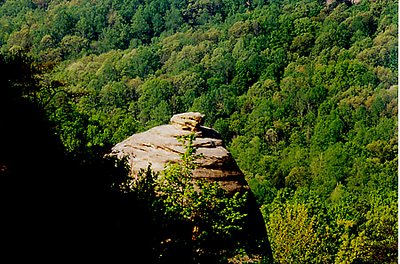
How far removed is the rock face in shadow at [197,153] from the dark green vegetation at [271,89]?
208 centimetres

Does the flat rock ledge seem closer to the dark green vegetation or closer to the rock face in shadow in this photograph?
the rock face in shadow

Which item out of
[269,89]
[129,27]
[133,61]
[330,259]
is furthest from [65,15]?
[330,259]

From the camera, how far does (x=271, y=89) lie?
59406 millimetres

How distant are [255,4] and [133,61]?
98.2ft

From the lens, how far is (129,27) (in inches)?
3435

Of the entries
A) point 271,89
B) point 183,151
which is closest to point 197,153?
point 183,151

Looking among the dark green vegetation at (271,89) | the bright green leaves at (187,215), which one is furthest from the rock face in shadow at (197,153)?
the bright green leaves at (187,215)

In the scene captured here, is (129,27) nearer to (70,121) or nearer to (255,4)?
(255,4)

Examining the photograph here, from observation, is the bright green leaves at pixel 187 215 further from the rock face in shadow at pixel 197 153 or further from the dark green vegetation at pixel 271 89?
the rock face in shadow at pixel 197 153

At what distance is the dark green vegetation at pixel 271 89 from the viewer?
63.7 feet

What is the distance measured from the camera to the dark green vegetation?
1941 centimetres

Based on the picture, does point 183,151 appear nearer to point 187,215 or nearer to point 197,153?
point 197,153

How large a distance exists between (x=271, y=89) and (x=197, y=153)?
4738cm

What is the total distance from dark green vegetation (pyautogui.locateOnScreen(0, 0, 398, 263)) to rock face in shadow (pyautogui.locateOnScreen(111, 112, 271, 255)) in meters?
2.08
